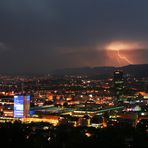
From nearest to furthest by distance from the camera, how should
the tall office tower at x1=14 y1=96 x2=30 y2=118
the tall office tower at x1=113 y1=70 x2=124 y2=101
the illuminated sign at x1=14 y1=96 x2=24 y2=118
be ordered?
the tall office tower at x1=14 y1=96 x2=30 y2=118, the illuminated sign at x1=14 y1=96 x2=24 y2=118, the tall office tower at x1=113 y1=70 x2=124 y2=101

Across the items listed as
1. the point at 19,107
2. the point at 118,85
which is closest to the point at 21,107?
the point at 19,107

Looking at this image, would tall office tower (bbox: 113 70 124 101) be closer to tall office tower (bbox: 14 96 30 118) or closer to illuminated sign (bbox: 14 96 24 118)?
tall office tower (bbox: 14 96 30 118)

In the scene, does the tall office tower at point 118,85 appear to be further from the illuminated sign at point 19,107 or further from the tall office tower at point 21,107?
the illuminated sign at point 19,107

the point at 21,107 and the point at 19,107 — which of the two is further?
the point at 19,107

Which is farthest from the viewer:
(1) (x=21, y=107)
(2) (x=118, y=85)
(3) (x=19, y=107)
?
(2) (x=118, y=85)

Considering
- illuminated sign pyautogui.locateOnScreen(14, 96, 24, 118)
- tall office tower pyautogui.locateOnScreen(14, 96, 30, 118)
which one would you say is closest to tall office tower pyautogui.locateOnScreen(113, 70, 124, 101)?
tall office tower pyautogui.locateOnScreen(14, 96, 30, 118)

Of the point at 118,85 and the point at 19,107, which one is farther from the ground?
the point at 118,85

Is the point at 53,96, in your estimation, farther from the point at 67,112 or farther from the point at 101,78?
the point at 101,78

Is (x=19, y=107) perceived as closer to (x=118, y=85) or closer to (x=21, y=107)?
(x=21, y=107)

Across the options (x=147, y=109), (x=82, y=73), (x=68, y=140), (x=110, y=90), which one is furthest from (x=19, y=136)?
(x=82, y=73)
